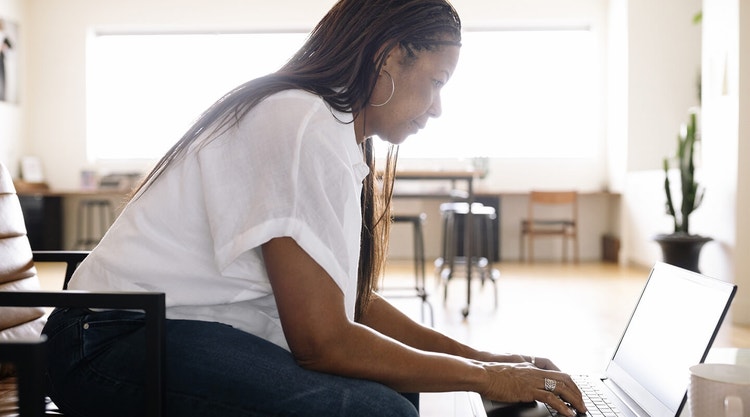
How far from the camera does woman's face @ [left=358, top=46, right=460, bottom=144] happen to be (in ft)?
3.57

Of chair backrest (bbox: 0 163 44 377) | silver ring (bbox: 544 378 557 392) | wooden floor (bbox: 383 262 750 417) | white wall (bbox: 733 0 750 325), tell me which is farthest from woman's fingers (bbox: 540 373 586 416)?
white wall (bbox: 733 0 750 325)

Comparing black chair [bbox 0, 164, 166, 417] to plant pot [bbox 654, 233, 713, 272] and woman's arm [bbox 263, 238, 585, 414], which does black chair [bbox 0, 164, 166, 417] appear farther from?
plant pot [bbox 654, 233, 713, 272]

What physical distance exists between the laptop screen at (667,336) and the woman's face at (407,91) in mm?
469

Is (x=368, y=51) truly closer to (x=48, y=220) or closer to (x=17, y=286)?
(x=17, y=286)

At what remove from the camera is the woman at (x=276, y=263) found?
922 mm

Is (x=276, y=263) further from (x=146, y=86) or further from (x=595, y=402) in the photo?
(x=146, y=86)

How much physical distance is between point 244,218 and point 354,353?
0.74 feet

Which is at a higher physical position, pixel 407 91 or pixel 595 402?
pixel 407 91

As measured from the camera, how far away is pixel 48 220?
739cm

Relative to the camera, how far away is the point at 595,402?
3.61 feet

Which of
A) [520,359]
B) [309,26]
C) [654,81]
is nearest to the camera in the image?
[520,359]

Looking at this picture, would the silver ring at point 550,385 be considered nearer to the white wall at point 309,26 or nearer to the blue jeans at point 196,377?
the blue jeans at point 196,377

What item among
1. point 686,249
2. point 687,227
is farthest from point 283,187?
point 687,227

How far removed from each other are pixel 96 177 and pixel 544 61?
497 centimetres
